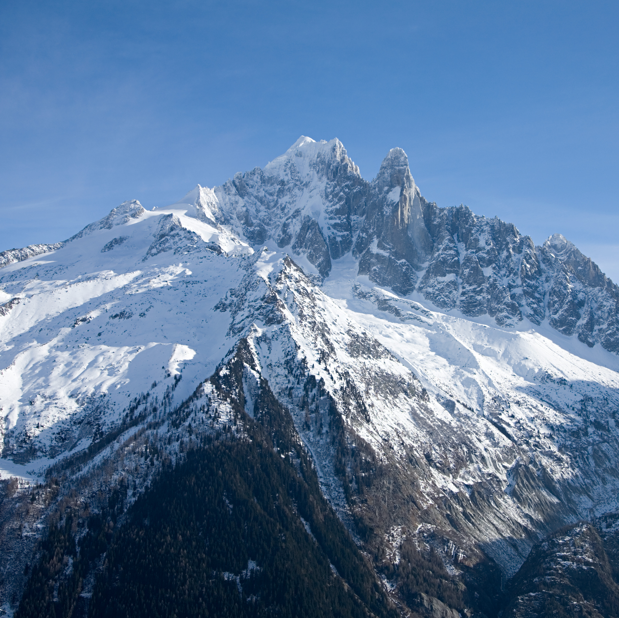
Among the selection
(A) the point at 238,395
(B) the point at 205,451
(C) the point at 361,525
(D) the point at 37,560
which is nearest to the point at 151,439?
(B) the point at 205,451

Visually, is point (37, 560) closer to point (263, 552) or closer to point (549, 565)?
point (263, 552)

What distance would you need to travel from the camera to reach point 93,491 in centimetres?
14838

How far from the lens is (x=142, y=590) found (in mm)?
126625

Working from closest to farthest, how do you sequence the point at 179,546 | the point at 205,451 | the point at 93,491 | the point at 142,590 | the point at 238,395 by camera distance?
the point at 142,590 → the point at 179,546 → the point at 93,491 → the point at 205,451 → the point at 238,395

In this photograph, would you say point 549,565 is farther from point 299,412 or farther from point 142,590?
point 142,590

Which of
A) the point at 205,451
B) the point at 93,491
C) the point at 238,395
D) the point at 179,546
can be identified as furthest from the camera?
the point at 238,395

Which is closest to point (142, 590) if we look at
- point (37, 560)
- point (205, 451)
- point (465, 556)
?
point (37, 560)

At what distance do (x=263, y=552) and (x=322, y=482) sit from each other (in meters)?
36.4

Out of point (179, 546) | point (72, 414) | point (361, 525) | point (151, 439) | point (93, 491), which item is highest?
point (72, 414)

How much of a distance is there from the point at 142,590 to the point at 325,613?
144 feet

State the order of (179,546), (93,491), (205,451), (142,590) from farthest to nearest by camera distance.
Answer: (205,451) < (93,491) < (179,546) < (142,590)

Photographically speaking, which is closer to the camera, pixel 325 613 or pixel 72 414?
pixel 325 613

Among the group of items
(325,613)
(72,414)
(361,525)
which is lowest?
(325,613)

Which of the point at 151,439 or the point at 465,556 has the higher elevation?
the point at 151,439
